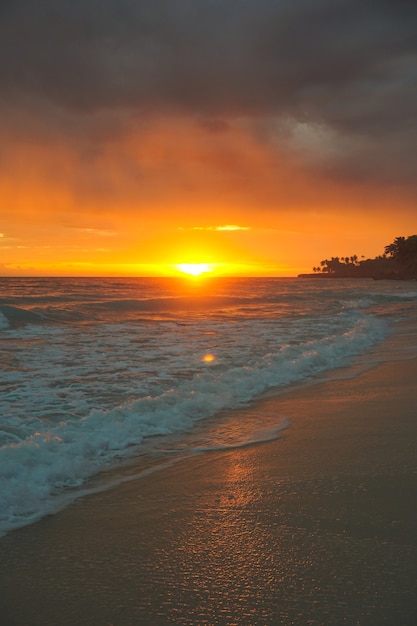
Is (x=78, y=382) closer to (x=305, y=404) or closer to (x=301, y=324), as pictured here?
(x=305, y=404)

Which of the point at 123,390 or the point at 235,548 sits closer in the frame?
the point at 235,548

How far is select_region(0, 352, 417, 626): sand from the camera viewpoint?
256cm

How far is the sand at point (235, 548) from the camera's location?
2557 millimetres

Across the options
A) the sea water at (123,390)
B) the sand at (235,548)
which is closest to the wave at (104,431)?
the sea water at (123,390)

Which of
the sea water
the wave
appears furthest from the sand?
the sea water

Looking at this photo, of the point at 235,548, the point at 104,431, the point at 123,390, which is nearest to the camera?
the point at 235,548

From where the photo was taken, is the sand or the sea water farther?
the sea water

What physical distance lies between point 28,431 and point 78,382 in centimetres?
288

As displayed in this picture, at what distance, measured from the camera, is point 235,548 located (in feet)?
10.3

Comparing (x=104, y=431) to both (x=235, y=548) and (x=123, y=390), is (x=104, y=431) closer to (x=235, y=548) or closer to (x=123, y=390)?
(x=123, y=390)

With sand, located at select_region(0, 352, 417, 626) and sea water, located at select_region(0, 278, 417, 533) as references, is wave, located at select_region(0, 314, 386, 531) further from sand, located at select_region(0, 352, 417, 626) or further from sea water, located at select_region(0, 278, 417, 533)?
sand, located at select_region(0, 352, 417, 626)

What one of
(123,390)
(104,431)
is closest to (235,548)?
(104,431)

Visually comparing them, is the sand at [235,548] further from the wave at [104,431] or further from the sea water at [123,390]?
the sea water at [123,390]

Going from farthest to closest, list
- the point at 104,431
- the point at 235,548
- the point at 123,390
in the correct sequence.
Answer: the point at 123,390
the point at 104,431
the point at 235,548
